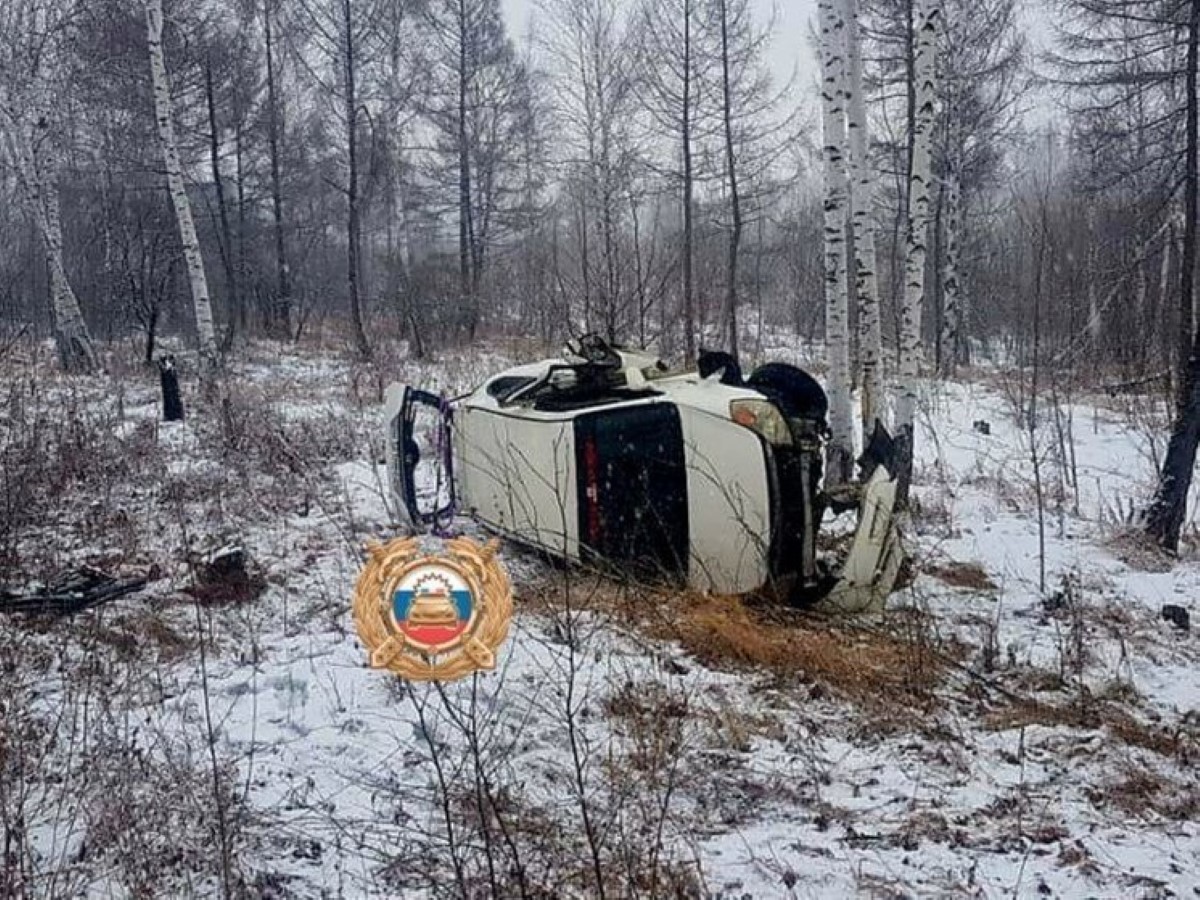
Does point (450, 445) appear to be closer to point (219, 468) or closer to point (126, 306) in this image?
point (219, 468)

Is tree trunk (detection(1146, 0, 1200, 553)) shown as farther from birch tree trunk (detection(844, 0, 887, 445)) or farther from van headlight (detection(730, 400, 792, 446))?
van headlight (detection(730, 400, 792, 446))

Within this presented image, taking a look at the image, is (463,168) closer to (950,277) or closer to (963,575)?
(950,277)

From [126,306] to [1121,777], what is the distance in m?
16.4

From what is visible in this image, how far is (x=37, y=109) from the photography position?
13.1 metres

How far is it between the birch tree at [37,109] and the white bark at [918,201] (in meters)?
11.0

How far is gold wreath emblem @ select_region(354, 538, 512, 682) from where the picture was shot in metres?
1.71

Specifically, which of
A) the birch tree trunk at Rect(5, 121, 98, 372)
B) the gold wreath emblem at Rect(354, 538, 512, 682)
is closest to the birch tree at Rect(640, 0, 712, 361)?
the birch tree trunk at Rect(5, 121, 98, 372)

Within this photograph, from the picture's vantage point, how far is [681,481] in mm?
4754

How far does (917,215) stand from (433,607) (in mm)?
5779

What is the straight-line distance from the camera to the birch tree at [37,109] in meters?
13.0

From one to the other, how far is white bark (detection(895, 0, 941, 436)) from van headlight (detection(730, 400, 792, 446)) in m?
2.35

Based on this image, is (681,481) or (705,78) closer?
(681,481)

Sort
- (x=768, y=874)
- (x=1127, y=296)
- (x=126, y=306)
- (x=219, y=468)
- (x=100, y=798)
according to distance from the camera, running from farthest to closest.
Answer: (x=126, y=306)
(x=1127, y=296)
(x=219, y=468)
(x=100, y=798)
(x=768, y=874)

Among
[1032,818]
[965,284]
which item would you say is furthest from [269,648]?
[965,284]
